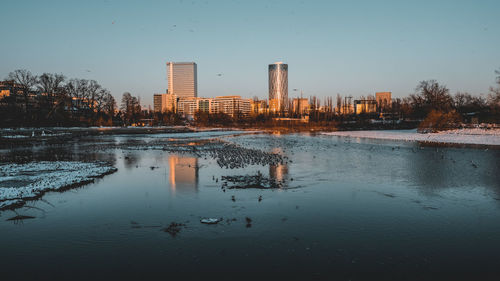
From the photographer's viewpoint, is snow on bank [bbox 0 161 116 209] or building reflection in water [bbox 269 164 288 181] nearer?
snow on bank [bbox 0 161 116 209]

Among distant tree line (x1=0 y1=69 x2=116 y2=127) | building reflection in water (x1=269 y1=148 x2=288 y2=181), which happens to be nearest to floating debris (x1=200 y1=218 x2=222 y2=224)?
building reflection in water (x1=269 y1=148 x2=288 y2=181)

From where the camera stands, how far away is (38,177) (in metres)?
16.2

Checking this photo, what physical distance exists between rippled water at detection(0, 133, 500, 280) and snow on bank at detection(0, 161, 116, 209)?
977 mm

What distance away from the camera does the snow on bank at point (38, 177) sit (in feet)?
41.8

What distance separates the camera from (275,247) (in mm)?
7781

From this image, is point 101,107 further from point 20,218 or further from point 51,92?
point 20,218

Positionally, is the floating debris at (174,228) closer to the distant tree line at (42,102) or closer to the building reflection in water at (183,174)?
the building reflection in water at (183,174)

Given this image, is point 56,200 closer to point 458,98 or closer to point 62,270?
point 62,270

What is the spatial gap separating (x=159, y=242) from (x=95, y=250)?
4.90 feet

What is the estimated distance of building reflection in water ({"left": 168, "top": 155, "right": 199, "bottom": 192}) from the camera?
1460cm

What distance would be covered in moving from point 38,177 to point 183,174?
7.20m

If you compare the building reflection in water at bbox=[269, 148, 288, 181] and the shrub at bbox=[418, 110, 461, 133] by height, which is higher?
the shrub at bbox=[418, 110, 461, 133]

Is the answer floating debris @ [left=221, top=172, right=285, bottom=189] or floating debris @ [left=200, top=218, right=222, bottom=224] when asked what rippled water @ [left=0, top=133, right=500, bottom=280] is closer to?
floating debris @ [left=200, top=218, right=222, bottom=224]

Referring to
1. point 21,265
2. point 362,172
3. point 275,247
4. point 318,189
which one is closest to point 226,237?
point 275,247
